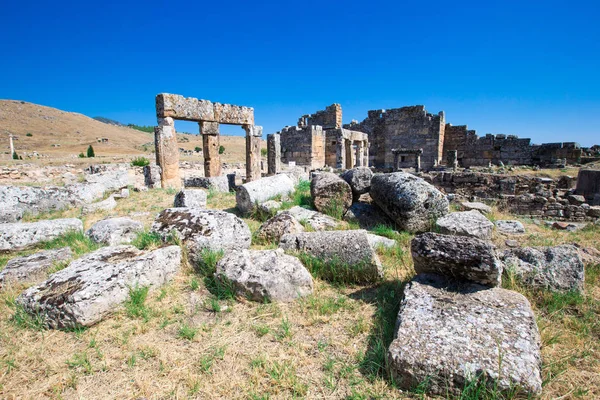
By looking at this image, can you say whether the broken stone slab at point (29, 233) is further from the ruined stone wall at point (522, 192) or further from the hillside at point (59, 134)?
the hillside at point (59, 134)

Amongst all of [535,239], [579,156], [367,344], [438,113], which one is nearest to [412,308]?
[367,344]

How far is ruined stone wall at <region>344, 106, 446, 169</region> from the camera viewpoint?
21.4 m

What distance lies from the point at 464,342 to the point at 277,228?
2.82 meters

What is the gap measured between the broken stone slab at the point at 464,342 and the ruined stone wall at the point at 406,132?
21.1 meters

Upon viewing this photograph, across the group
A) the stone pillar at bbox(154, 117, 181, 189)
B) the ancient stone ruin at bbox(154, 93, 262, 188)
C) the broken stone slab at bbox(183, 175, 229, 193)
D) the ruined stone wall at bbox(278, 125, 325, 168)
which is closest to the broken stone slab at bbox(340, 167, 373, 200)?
the broken stone slab at bbox(183, 175, 229, 193)

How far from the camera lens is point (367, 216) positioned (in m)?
5.59

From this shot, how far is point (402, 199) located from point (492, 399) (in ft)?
11.4

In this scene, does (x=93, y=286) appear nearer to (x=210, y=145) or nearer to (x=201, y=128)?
(x=201, y=128)

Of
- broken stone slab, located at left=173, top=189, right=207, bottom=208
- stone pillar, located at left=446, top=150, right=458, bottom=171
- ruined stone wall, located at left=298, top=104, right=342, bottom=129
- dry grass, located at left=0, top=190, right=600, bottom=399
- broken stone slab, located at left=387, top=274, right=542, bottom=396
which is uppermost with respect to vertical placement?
ruined stone wall, located at left=298, top=104, right=342, bottom=129

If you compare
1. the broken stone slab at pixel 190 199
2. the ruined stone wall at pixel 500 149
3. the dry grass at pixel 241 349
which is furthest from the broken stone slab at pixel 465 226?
the ruined stone wall at pixel 500 149

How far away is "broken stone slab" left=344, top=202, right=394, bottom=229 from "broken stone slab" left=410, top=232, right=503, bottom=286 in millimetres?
2542

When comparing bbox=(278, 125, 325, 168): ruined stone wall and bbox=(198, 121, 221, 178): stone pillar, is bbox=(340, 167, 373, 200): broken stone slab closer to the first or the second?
bbox=(198, 121, 221, 178): stone pillar

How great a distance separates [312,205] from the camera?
19.6ft

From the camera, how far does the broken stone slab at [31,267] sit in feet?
10.9
